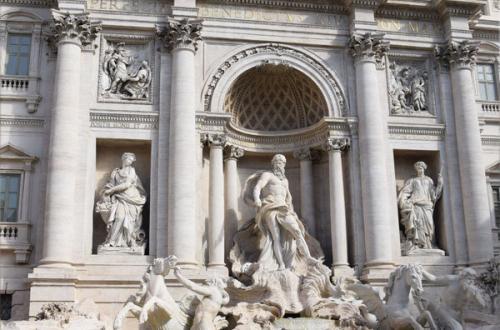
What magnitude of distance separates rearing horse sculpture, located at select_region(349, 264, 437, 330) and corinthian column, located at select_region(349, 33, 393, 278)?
2.71m

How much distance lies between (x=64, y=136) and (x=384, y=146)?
1004 cm

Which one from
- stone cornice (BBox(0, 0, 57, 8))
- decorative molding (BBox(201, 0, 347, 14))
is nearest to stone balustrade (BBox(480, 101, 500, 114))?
decorative molding (BBox(201, 0, 347, 14))

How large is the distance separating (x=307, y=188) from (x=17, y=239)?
9.26 meters

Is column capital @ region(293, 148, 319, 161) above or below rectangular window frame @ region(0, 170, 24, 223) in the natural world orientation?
above

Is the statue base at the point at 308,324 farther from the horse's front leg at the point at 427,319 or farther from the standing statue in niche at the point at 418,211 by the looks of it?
the standing statue in niche at the point at 418,211

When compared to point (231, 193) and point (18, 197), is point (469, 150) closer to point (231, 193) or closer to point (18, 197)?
point (231, 193)

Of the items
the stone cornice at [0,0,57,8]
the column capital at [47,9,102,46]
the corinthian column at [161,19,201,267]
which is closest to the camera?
the corinthian column at [161,19,201,267]

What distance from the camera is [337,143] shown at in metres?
21.2

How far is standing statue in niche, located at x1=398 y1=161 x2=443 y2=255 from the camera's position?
2103cm

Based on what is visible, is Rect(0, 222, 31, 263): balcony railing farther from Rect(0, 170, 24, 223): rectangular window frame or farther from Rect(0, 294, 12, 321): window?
Rect(0, 294, 12, 321): window

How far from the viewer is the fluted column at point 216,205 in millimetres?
19484

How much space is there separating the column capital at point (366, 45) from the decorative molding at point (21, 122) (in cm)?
1033

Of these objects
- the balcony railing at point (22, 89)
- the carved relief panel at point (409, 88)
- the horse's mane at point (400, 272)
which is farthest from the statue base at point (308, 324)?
the balcony railing at point (22, 89)

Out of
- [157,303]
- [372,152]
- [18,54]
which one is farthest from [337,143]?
[18,54]
